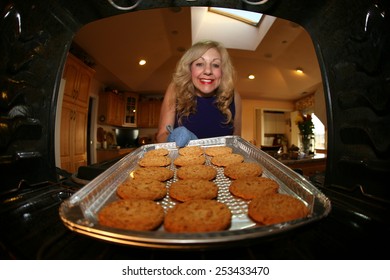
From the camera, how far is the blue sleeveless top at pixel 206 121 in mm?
1471

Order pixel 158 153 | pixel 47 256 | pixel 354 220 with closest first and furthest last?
pixel 47 256 < pixel 354 220 < pixel 158 153

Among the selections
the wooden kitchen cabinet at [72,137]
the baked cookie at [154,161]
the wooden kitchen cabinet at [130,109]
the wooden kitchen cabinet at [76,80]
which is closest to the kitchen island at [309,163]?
the baked cookie at [154,161]

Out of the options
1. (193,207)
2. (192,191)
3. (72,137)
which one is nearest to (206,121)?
(192,191)

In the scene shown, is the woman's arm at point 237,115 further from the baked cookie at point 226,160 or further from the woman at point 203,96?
the baked cookie at point 226,160

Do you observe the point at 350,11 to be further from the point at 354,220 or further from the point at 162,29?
the point at 162,29

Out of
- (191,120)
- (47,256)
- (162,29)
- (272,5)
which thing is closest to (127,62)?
(162,29)

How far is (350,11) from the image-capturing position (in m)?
0.46

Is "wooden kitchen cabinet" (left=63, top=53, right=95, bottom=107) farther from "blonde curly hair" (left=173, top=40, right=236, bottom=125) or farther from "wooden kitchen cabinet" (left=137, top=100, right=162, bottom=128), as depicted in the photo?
"wooden kitchen cabinet" (left=137, top=100, right=162, bottom=128)

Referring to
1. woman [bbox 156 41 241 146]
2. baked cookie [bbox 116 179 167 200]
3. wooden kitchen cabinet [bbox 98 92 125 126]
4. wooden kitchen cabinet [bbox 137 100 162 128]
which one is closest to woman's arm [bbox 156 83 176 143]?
woman [bbox 156 41 241 146]

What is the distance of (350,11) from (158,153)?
858 mm

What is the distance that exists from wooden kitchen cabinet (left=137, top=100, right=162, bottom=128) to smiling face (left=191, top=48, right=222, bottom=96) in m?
5.62

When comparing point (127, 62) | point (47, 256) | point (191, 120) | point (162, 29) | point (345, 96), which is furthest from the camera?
point (127, 62)

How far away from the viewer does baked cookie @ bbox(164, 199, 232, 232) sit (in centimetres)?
40

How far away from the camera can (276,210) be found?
44 cm
